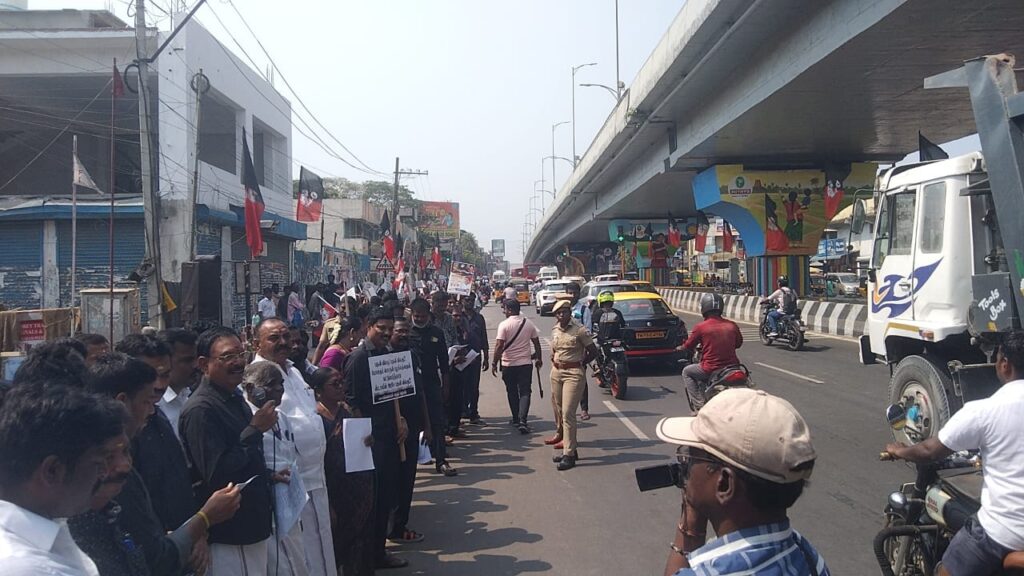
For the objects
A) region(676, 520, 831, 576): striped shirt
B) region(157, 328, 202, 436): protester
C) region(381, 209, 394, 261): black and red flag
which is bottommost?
region(676, 520, 831, 576): striped shirt

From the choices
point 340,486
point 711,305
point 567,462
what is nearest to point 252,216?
point 567,462

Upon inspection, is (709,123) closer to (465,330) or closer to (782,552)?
(465,330)

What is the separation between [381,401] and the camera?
5.16 meters

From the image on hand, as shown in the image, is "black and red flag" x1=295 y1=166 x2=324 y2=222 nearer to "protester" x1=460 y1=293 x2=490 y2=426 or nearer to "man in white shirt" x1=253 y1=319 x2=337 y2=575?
"protester" x1=460 y1=293 x2=490 y2=426

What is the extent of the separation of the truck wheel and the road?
479 mm

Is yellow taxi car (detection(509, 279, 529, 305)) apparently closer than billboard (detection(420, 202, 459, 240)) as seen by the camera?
Yes

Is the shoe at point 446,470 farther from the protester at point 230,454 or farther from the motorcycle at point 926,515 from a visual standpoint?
Answer: the motorcycle at point 926,515

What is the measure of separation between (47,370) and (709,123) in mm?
18901

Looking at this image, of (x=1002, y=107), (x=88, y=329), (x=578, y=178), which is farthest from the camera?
(x=578, y=178)

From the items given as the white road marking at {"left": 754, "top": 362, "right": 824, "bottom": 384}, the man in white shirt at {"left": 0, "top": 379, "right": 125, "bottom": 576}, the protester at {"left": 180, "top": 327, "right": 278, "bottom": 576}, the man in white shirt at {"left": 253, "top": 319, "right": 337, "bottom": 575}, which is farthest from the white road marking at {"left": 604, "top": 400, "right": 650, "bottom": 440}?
the man in white shirt at {"left": 0, "top": 379, "right": 125, "bottom": 576}

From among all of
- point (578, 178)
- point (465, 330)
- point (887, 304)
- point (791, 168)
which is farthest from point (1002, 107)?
point (578, 178)

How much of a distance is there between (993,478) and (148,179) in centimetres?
1262

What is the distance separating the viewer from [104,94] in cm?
2086

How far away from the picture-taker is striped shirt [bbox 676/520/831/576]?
158 centimetres
